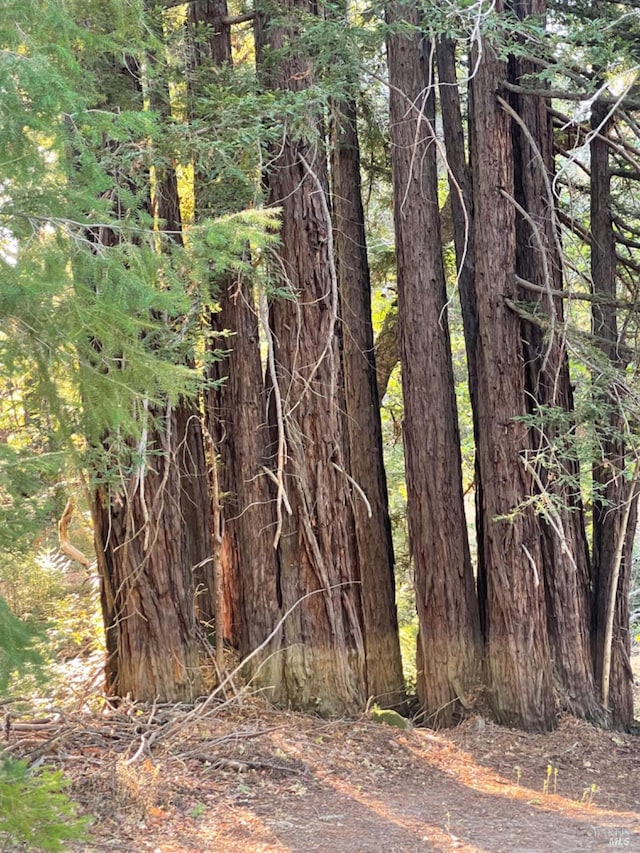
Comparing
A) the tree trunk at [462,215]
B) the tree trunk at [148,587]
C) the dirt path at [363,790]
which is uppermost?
the tree trunk at [462,215]

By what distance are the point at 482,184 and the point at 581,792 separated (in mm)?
5048

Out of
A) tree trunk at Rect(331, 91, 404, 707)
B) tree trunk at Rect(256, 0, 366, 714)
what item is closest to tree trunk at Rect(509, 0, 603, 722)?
tree trunk at Rect(331, 91, 404, 707)

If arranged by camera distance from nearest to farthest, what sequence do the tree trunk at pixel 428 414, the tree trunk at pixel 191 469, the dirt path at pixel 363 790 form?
the dirt path at pixel 363 790 < the tree trunk at pixel 191 469 < the tree trunk at pixel 428 414

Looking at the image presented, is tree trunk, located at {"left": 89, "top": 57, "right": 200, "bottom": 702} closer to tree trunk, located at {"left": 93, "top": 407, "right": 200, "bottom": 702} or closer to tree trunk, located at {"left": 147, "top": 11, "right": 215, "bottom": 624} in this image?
tree trunk, located at {"left": 93, "top": 407, "right": 200, "bottom": 702}

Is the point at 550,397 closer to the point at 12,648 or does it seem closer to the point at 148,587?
the point at 148,587

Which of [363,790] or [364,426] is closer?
[363,790]

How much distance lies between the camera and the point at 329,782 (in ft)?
19.2

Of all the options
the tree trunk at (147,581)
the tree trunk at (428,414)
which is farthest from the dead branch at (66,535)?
the tree trunk at (428,414)

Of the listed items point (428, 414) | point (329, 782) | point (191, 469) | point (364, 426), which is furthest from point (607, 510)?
point (191, 469)

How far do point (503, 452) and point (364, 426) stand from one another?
4.77ft

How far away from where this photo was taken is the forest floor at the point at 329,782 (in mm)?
4805

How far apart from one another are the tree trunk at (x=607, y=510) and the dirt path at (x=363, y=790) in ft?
1.80

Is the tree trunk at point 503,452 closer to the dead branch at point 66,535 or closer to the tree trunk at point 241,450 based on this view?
the tree trunk at point 241,450

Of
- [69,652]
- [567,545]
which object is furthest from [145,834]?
[567,545]
